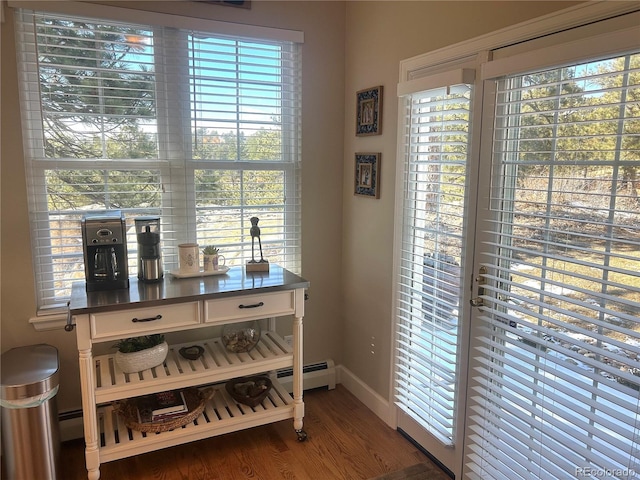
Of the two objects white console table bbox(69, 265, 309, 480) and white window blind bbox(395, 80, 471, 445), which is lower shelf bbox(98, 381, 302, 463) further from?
white window blind bbox(395, 80, 471, 445)

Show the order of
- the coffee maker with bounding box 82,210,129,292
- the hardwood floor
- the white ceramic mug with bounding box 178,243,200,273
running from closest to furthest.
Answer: the coffee maker with bounding box 82,210,129,292, the hardwood floor, the white ceramic mug with bounding box 178,243,200,273

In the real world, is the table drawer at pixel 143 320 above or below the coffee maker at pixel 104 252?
below

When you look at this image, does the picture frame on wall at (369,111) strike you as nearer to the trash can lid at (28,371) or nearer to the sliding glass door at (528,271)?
the sliding glass door at (528,271)

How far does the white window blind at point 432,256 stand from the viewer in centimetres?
214

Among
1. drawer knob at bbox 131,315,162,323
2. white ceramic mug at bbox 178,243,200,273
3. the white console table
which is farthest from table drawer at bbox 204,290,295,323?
white ceramic mug at bbox 178,243,200,273

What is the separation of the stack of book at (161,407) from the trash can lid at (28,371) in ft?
1.47

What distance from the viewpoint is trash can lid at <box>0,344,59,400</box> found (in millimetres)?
1992

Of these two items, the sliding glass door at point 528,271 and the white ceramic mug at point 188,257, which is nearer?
the sliding glass door at point 528,271

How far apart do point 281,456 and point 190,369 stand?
0.67 metres

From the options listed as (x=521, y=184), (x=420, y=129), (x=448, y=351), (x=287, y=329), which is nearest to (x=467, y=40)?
(x=420, y=129)

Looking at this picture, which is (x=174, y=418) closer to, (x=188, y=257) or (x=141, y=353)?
(x=141, y=353)

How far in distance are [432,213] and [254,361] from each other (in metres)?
1.19

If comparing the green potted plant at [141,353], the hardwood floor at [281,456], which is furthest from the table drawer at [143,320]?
the hardwood floor at [281,456]

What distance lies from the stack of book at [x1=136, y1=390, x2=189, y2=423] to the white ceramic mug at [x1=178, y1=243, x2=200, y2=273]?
676mm
